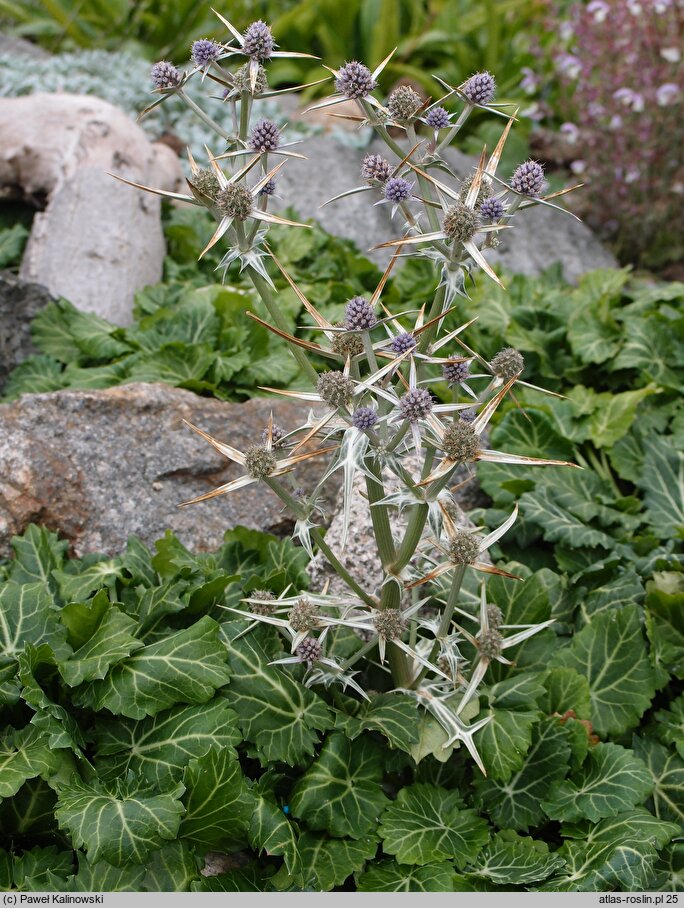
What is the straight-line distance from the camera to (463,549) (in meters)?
2.24

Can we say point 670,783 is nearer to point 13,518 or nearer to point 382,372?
point 382,372

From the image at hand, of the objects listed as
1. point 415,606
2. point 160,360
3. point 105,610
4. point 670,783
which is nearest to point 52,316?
point 160,360

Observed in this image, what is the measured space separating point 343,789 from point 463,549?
81cm

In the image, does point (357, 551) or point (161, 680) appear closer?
point (161, 680)

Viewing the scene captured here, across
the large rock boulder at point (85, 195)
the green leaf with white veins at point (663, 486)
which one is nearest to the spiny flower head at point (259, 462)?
the green leaf with white veins at point (663, 486)

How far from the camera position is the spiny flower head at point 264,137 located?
2.07 meters

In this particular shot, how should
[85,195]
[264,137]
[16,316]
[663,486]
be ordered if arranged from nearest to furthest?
1. [264,137]
2. [663,486]
3. [16,316]
4. [85,195]

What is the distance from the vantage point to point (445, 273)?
2.08 m

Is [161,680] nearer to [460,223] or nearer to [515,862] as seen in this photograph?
[515,862]

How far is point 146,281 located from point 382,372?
324 cm

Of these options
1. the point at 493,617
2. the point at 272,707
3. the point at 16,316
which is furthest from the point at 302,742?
the point at 16,316

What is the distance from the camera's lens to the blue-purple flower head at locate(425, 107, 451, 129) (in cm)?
217

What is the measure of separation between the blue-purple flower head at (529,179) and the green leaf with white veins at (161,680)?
1.46 meters

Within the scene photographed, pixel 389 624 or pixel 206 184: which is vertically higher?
pixel 206 184
